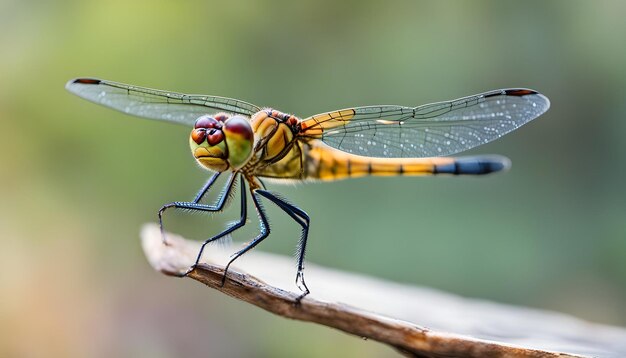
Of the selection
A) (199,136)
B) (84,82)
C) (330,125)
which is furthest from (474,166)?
(84,82)

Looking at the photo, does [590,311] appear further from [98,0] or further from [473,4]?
[98,0]

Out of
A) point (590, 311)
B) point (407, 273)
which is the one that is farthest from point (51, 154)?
point (590, 311)

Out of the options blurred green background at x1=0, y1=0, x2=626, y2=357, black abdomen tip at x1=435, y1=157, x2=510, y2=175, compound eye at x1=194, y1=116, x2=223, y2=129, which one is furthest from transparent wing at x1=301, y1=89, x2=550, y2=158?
blurred green background at x1=0, y1=0, x2=626, y2=357

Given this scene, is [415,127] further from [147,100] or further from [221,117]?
[147,100]

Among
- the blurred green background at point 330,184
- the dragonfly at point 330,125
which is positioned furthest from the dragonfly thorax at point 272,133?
the blurred green background at point 330,184

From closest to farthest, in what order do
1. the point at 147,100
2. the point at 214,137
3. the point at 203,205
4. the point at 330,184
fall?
the point at 214,137 < the point at 203,205 < the point at 147,100 < the point at 330,184

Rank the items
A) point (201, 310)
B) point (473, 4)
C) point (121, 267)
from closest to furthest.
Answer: point (201, 310)
point (121, 267)
point (473, 4)
